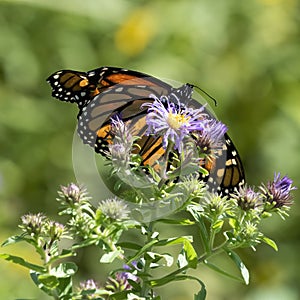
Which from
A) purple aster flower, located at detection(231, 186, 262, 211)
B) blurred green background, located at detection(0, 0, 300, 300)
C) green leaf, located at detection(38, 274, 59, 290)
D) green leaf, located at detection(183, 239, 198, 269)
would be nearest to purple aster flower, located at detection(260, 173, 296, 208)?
purple aster flower, located at detection(231, 186, 262, 211)

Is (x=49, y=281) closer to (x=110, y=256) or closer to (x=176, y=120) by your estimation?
(x=110, y=256)

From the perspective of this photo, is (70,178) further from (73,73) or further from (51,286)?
(51,286)

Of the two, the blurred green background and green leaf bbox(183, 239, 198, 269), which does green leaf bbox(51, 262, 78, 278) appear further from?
the blurred green background

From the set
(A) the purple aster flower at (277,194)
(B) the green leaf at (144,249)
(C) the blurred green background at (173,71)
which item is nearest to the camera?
(B) the green leaf at (144,249)

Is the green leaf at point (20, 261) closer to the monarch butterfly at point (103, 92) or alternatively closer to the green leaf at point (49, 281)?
the green leaf at point (49, 281)

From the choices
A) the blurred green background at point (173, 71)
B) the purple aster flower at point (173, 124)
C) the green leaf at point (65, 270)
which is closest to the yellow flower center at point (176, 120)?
the purple aster flower at point (173, 124)

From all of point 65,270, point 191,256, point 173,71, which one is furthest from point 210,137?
point 173,71
